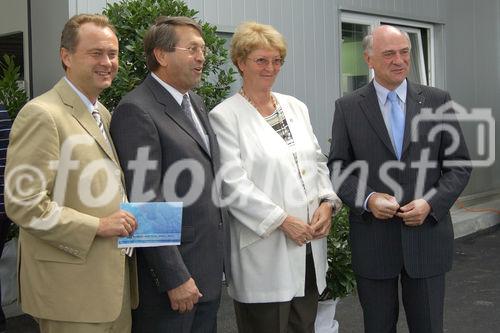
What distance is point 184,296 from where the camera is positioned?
2551 mm

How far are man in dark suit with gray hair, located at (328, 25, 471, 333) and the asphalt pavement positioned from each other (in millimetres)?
1731

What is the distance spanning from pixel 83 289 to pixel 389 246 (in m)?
1.48

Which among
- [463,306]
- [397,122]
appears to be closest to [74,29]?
[397,122]

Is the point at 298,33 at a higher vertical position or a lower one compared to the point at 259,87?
higher

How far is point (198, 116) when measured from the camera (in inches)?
113

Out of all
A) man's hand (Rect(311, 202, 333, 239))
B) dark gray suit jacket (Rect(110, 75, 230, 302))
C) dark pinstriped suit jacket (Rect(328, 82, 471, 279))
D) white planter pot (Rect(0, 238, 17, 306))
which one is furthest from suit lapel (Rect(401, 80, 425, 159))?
white planter pot (Rect(0, 238, 17, 306))

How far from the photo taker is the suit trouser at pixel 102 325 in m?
2.39

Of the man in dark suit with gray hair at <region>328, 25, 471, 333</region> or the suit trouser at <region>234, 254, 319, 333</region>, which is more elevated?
the man in dark suit with gray hair at <region>328, 25, 471, 333</region>

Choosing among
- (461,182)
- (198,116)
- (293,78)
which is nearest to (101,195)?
(198,116)

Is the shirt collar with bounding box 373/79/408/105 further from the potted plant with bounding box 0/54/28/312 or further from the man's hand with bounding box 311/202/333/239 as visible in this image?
the potted plant with bounding box 0/54/28/312

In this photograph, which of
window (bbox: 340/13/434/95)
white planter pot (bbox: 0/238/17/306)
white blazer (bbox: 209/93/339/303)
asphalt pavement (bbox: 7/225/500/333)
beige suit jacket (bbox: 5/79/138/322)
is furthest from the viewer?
window (bbox: 340/13/434/95)

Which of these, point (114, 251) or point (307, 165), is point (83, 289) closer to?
point (114, 251)

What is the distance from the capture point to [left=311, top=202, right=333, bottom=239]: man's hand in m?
3.06

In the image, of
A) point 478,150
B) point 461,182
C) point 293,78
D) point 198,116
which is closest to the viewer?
point 198,116
